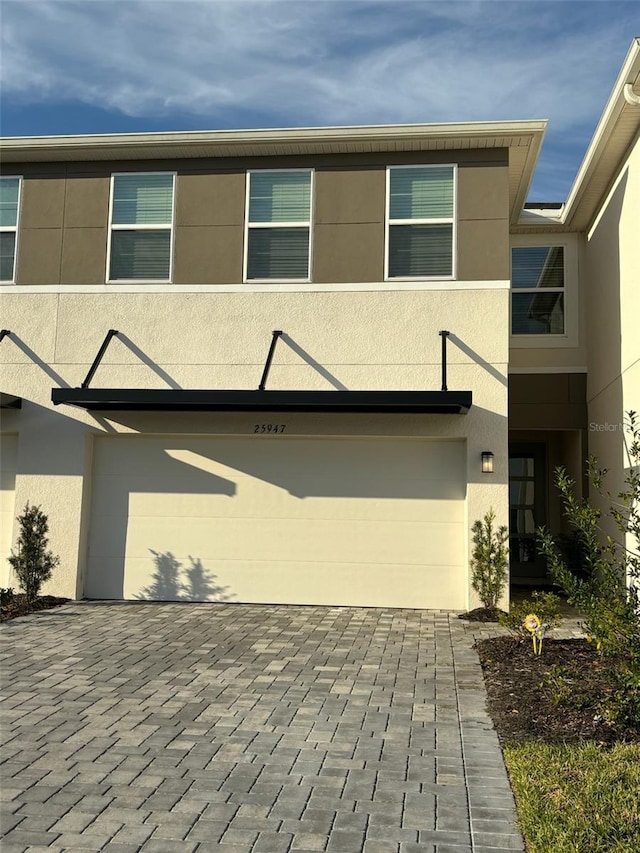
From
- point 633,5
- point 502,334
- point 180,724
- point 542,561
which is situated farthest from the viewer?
point 542,561

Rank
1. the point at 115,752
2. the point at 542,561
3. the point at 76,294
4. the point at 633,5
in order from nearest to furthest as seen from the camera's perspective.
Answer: the point at 115,752
the point at 633,5
the point at 76,294
the point at 542,561

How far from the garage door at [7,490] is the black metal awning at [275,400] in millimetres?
1563

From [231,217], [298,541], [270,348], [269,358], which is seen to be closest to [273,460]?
[298,541]

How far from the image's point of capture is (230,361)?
11352mm

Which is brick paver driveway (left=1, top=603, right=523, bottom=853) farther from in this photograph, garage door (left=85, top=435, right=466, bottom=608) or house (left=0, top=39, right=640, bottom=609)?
house (left=0, top=39, right=640, bottom=609)

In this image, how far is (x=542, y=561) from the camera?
1452 cm

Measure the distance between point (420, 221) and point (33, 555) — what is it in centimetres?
748

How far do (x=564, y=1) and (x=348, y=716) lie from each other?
8.47 m

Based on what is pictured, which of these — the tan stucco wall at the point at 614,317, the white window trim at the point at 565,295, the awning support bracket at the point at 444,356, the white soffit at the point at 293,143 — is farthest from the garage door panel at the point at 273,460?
the white soffit at the point at 293,143

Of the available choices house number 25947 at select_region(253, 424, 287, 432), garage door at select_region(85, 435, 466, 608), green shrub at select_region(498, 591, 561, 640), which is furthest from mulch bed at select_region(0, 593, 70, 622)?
green shrub at select_region(498, 591, 561, 640)

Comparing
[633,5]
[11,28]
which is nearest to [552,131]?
[633,5]

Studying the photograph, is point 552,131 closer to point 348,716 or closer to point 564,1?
point 564,1

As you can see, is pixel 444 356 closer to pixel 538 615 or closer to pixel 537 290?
pixel 538 615

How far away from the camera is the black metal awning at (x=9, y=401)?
11227 millimetres
